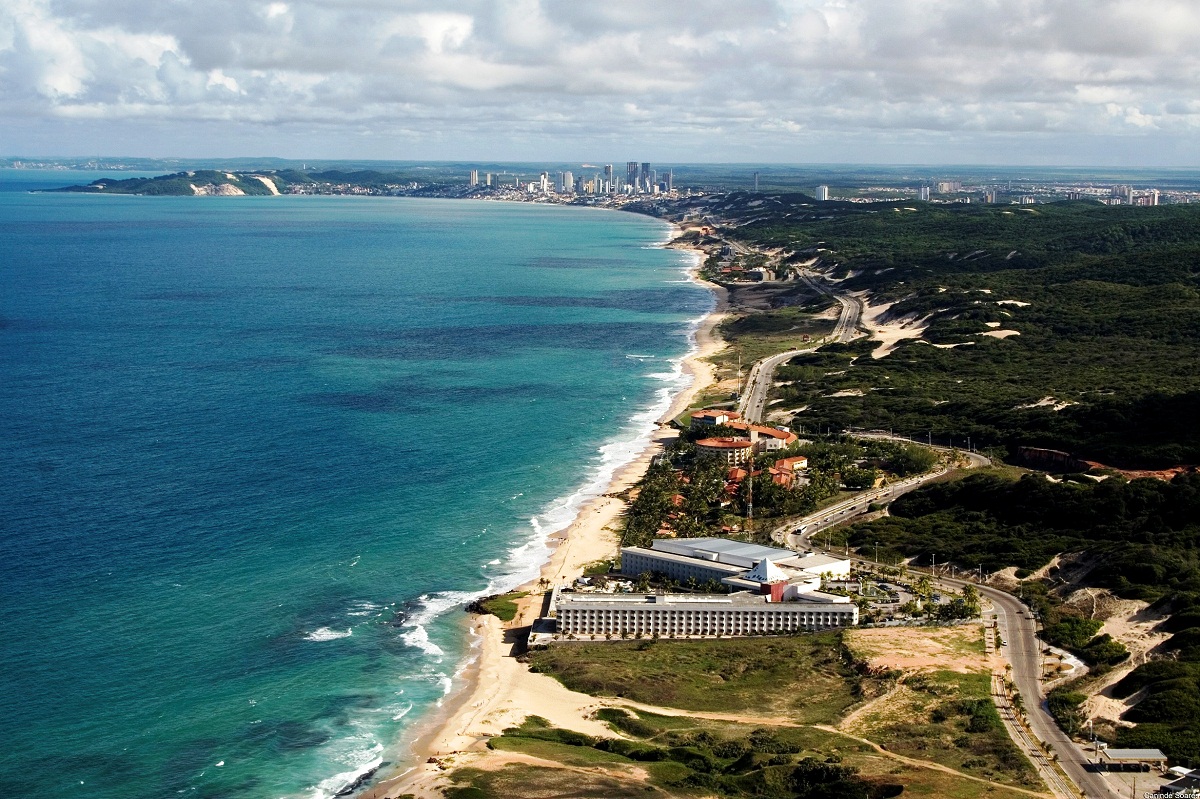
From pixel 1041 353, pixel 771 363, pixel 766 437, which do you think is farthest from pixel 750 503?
pixel 1041 353

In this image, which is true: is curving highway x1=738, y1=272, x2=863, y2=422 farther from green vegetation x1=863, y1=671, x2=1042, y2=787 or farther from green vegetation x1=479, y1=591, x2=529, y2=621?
green vegetation x1=863, y1=671, x2=1042, y2=787

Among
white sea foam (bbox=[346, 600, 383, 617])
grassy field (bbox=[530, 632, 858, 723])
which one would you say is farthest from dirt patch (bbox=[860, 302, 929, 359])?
white sea foam (bbox=[346, 600, 383, 617])

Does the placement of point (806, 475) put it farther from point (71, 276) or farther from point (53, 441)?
point (71, 276)

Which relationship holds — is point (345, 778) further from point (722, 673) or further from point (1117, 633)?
point (1117, 633)

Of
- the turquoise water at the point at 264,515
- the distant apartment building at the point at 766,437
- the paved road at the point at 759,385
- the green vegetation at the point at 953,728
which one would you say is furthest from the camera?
A: the paved road at the point at 759,385

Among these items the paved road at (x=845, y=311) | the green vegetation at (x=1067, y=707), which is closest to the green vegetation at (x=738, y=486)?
the green vegetation at (x=1067, y=707)

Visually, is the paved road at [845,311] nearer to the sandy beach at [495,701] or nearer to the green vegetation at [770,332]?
the green vegetation at [770,332]
